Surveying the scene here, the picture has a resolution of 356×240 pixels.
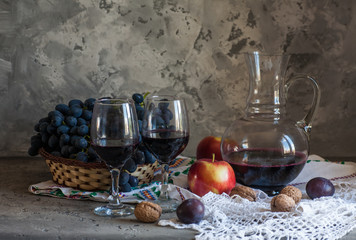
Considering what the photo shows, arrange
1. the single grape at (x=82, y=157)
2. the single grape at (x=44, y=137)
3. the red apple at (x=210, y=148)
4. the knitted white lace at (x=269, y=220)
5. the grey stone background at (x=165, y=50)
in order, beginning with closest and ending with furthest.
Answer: the knitted white lace at (x=269, y=220) < the single grape at (x=82, y=157) < the single grape at (x=44, y=137) < the red apple at (x=210, y=148) < the grey stone background at (x=165, y=50)

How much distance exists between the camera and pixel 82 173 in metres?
1.11

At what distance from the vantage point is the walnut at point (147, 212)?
0.94 meters

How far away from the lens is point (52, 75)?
160 cm

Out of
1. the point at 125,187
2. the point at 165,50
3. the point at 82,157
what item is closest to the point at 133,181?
the point at 125,187

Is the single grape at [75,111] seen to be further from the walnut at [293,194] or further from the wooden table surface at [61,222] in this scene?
the walnut at [293,194]

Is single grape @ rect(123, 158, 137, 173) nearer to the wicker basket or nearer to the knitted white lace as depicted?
the wicker basket

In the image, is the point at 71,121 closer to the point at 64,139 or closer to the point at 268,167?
the point at 64,139

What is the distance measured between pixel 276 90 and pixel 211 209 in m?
0.34

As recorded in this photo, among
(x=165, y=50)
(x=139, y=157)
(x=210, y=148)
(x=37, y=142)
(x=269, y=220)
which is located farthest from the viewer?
(x=165, y=50)

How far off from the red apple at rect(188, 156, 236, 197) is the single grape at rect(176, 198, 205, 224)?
172 mm

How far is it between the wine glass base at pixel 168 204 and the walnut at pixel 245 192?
0.42 ft

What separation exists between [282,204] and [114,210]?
336mm

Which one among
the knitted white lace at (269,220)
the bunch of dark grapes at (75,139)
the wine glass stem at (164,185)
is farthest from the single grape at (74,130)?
the knitted white lace at (269,220)

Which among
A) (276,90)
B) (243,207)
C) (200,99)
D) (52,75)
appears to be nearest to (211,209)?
(243,207)
